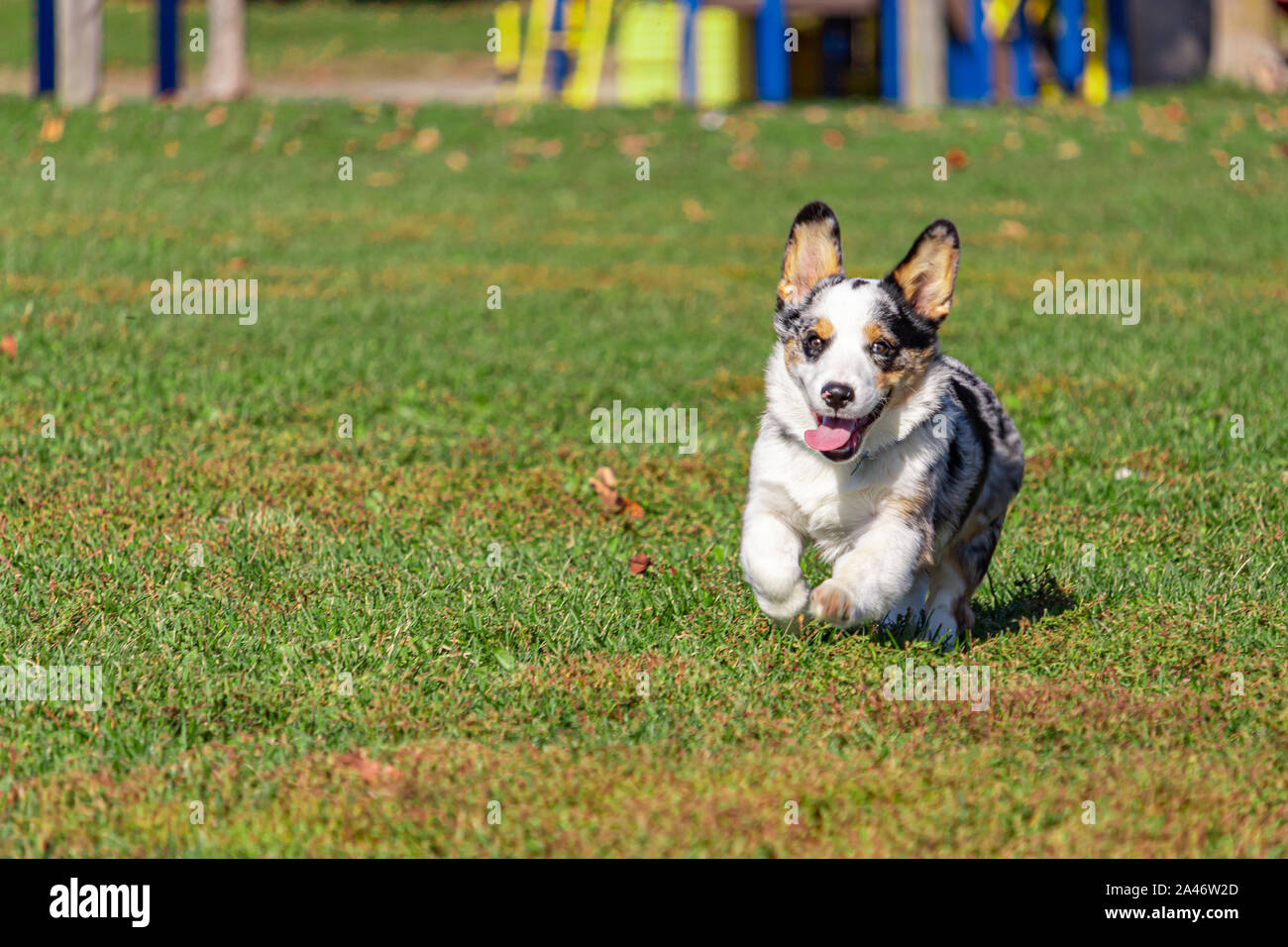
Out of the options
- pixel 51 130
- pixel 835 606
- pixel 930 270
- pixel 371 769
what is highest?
pixel 51 130

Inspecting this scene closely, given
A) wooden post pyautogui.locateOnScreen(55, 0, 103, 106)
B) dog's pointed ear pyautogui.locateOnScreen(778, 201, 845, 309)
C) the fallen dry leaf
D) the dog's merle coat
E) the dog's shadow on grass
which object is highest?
wooden post pyautogui.locateOnScreen(55, 0, 103, 106)

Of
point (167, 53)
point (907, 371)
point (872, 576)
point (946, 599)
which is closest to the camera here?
A: point (872, 576)

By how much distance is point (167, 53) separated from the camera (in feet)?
63.5

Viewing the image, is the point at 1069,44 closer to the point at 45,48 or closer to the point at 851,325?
the point at 45,48

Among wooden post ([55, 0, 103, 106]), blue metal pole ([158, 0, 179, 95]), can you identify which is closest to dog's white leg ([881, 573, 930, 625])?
wooden post ([55, 0, 103, 106])

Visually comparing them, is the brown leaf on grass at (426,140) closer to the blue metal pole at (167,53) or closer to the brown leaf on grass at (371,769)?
the blue metal pole at (167,53)

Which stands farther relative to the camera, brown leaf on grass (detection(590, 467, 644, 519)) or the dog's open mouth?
brown leaf on grass (detection(590, 467, 644, 519))

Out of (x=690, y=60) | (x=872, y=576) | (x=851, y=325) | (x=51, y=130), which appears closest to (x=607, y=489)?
(x=851, y=325)

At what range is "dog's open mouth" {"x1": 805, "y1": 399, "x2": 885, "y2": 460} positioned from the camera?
486 cm

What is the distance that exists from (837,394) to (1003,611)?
1324 mm

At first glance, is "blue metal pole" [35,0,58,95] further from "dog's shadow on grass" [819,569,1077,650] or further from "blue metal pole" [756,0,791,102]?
"dog's shadow on grass" [819,569,1077,650]

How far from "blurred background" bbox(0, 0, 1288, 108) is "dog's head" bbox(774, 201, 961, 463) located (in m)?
12.5

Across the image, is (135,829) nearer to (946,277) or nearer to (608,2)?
(946,277)

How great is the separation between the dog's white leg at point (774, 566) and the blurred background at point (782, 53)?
13.0m
